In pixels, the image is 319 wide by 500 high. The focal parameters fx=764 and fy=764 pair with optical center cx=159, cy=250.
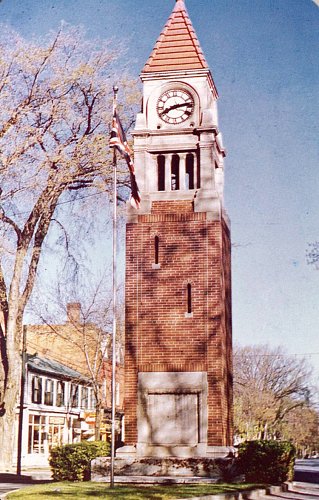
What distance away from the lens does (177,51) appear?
28.2 m

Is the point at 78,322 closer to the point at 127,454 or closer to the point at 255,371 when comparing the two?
the point at 127,454

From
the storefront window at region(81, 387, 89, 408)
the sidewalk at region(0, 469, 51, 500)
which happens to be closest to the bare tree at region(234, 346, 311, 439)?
the storefront window at region(81, 387, 89, 408)

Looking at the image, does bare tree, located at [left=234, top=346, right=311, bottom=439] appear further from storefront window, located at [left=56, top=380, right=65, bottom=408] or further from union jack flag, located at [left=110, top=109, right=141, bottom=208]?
union jack flag, located at [left=110, top=109, right=141, bottom=208]

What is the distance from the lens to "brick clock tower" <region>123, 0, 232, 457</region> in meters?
24.8

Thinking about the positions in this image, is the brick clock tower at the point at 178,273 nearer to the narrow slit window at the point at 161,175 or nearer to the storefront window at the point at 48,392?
the narrow slit window at the point at 161,175

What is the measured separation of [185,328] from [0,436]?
9434 millimetres

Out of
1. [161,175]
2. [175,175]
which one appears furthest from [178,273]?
[175,175]

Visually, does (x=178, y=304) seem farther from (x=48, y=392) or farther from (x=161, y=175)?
(x=48, y=392)

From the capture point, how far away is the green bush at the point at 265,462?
2409 centimetres

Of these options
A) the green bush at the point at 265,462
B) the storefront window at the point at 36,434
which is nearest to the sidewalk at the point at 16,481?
the green bush at the point at 265,462

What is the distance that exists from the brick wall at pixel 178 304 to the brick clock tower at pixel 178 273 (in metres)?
0.03

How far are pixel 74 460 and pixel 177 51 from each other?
594 inches

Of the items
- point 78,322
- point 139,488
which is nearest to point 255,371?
point 78,322

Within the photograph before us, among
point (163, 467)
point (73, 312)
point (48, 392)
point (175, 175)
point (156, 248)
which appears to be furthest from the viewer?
point (48, 392)
